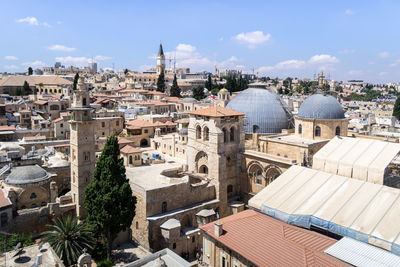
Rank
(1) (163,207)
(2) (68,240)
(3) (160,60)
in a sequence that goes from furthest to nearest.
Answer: (3) (160,60) → (1) (163,207) → (2) (68,240)

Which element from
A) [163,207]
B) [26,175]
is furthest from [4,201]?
[163,207]

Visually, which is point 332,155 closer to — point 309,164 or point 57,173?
point 309,164

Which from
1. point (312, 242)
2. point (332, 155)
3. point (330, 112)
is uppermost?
point (330, 112)

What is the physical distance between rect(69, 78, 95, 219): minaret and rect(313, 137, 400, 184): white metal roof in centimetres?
1726

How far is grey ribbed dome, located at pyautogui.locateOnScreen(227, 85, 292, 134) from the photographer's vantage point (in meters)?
31.9

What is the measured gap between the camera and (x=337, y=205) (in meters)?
18.7

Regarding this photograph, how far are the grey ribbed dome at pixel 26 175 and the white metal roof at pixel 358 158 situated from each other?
69.3ft

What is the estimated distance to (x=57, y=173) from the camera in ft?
95.2

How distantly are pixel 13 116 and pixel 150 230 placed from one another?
3958 centimetres

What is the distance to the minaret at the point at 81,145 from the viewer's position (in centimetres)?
2480

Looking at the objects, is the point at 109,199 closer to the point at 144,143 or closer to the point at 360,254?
the point at 360,254

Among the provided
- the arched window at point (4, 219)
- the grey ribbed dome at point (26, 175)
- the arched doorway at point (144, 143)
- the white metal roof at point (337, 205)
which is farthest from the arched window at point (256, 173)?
the arched doorway at point (144, 143)

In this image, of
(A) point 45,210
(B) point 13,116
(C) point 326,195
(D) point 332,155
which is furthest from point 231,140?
(B) point 13,116

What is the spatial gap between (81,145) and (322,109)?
2062cm
